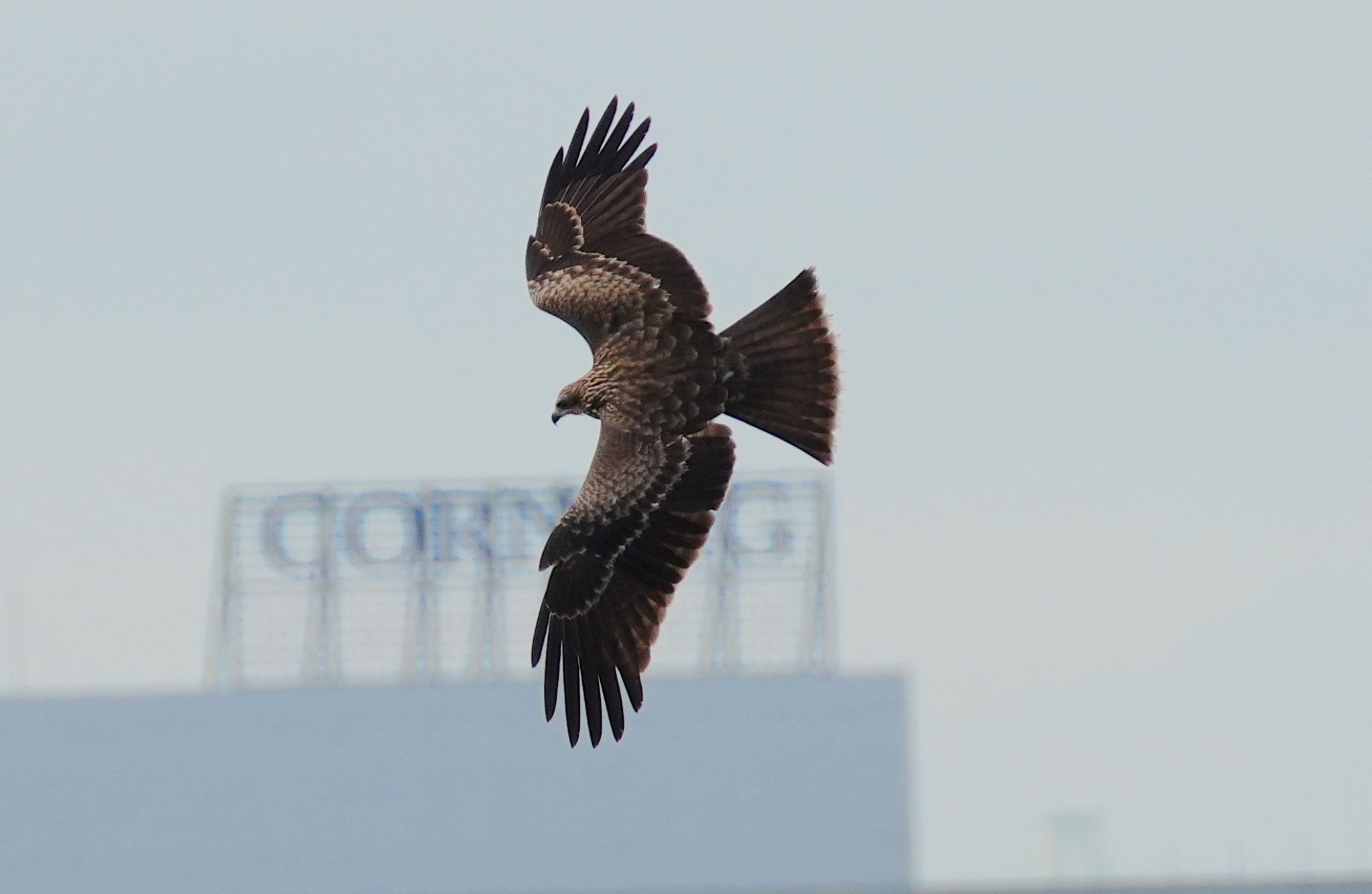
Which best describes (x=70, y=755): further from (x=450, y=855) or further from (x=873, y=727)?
(x=873, y=727)

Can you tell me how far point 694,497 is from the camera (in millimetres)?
12609

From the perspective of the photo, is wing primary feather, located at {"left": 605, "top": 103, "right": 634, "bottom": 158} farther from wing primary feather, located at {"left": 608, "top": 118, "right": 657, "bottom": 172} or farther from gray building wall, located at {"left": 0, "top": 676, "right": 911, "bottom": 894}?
gray building wall, located at {"left": 0, "top": 676, "right": 911, "bottom": 894}

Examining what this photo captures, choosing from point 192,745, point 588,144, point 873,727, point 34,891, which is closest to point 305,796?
point 192,745

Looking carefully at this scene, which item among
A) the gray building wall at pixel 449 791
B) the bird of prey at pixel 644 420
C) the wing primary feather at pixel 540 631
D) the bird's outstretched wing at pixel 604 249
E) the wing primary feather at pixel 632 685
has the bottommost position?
the gray building wall at pixel 449 791

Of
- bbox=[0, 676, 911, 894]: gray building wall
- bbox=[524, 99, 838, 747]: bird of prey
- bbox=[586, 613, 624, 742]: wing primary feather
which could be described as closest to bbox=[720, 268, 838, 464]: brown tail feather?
bbox=[524, 99, 838, 747]: bird of prey

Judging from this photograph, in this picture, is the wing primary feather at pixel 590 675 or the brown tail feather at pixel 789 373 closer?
the brown tail feather at pixel 789 373

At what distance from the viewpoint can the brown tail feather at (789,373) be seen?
12375 millimetres

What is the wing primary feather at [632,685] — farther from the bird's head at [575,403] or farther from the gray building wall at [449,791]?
the gray building wall at [449,791]

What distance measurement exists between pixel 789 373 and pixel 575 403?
1073 mm

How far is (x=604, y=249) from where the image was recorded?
13.1m

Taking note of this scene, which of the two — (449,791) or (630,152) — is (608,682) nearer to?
(630,152)

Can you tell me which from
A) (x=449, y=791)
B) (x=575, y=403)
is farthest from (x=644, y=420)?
(x=449, y=791)

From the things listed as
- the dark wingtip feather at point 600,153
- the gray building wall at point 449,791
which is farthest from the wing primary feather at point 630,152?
the gray building wall at point 449,791

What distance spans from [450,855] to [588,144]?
37.9 meters
